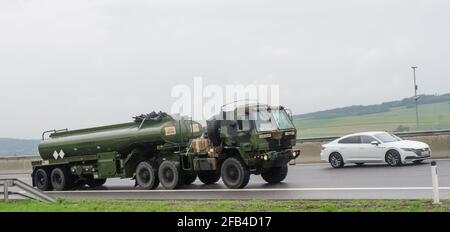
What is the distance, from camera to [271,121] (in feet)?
59.5

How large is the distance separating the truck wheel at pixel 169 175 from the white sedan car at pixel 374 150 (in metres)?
8.13

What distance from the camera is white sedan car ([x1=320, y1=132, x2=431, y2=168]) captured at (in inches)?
918

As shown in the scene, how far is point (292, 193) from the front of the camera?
15812mm

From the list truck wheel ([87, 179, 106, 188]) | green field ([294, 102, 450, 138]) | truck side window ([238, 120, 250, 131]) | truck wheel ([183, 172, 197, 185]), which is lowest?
truck wheel ([87, 179, 106, 188])

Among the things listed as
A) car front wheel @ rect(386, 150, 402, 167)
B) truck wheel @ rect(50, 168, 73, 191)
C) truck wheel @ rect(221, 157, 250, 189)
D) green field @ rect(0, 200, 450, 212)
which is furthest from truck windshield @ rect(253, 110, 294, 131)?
truck wheel @ rect(50, 168, 73, 191)

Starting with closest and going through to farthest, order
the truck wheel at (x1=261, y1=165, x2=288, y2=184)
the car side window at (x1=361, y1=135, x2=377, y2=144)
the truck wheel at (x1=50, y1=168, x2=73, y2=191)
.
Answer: the truck wheel at (x1=261, y1=165, x2=288, y2=184)
the truck wheel at (x1=50, y1=168, x2=73, y2=191)
the car side window at (x1=361, y1=135, x2=377, y2=144)

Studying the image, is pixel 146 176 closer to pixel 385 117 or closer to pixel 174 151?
pixel 174 151

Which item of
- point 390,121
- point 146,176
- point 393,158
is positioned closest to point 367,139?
point 393,158

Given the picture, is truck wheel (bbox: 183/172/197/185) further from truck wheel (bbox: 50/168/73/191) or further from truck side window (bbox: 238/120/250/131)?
truck wheel (bbox: 50/168/73/191)

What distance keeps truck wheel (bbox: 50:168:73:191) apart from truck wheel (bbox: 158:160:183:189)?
4627mm
